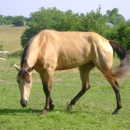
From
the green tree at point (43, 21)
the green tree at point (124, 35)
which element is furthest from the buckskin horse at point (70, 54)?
the green tree at point (43, 21)

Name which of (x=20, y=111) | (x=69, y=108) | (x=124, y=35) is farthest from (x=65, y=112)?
(x=124, y=35)

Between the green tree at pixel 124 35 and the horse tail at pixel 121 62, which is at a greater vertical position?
the horse tail at pixel 121 62

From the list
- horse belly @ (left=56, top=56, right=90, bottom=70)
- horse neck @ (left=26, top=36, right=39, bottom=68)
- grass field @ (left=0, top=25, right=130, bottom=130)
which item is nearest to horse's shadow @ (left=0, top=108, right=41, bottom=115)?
grass field @ (left=0, top=25, right=130, bottom=130)

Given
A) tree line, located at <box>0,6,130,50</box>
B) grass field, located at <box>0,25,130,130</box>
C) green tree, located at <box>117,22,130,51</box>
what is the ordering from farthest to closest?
tree line, located at <box>0,6,130,50</box> → green tree, located at <box>117,22,130,51</box> → grass field, located at <box>0,25,130,130</box>

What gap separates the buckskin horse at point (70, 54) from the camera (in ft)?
19.7

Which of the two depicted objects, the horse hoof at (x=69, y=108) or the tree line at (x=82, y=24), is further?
the tree line at (x=82, y=24)

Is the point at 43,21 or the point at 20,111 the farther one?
the point at 43,21

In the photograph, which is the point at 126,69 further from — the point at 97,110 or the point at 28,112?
the point at 28,112

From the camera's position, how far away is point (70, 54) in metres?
6.37

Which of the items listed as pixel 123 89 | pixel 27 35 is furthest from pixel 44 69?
pixel 27 35

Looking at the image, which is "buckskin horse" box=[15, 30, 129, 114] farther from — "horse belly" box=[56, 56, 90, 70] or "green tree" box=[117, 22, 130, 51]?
"green tree" box=[117, 22, 130, 51]

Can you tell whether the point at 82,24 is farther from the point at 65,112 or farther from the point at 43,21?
the point at 43,21

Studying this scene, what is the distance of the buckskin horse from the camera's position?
6016 mm

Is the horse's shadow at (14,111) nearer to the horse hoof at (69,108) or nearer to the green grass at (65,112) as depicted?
the green grass at (65,112)
